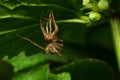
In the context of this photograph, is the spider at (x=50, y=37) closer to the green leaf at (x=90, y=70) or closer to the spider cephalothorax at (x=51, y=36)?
the spider cephalothorax at (x=51, y=36)

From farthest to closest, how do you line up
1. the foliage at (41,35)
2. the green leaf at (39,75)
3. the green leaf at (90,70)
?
1. the green leaf at (90,70)
2. the green leaf at (39,75)
3. the foliage at (41,35)

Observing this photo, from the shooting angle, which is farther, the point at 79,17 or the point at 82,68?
the point at 82,68

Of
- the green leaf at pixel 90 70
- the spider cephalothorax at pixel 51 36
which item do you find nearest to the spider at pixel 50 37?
the spider cephalothorax at pixel 51 36

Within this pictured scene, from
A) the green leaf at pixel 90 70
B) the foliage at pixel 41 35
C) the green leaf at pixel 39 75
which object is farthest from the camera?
the green leaf at pixel 90 70

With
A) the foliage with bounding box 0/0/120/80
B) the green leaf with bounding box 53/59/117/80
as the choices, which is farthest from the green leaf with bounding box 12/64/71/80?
the green leaf with bounding box 53/59/117/80

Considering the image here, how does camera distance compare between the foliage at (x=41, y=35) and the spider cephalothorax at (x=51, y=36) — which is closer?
the foliage at (x=41, y=35)

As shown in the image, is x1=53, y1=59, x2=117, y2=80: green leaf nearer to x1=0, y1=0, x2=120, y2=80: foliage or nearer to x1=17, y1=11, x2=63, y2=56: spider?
x1=0, y1=0, x2=120, y2=80: foliage

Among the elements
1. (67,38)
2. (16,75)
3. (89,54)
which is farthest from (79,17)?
(67,38)

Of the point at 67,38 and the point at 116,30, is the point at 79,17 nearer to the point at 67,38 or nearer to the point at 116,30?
the point at 116,30
